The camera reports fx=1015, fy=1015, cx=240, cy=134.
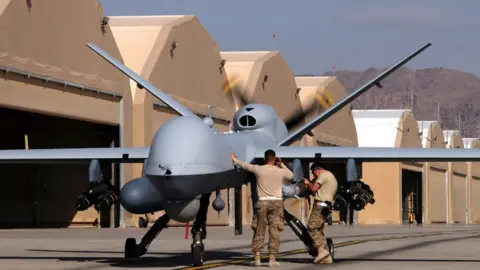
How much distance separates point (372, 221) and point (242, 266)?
200 ft

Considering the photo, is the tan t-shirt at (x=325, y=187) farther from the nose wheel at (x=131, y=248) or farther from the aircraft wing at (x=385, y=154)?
the nose wheel at (x=131, y=248)

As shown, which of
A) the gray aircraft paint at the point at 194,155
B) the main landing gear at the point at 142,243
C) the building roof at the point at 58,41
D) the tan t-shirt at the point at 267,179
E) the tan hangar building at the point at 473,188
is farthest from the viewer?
the tan hangar building at the point at 473,188

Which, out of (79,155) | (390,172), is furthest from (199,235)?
(390,172)

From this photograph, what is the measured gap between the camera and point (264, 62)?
206ft

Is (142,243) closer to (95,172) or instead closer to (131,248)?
(131,248)

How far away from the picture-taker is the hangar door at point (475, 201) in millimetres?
109356

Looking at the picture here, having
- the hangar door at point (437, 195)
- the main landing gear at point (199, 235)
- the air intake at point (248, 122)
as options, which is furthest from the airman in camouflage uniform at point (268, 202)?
the hangar door at point (437, 195)

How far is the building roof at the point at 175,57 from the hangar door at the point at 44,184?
14.1 ft

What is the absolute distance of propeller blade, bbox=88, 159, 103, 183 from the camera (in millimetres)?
21312

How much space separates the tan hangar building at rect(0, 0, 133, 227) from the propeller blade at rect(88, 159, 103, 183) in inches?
669

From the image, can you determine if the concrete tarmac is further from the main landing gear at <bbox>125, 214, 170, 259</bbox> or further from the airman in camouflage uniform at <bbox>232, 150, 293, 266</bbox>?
the airman in camouflage uniform at <bbox>232, 150, 293, 266</bbox>

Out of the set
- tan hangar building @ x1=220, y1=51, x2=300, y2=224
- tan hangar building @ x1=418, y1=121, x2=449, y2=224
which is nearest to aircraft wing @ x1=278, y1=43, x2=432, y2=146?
tan hangar building @ x1=220, y1=51, x2=300, y2=224

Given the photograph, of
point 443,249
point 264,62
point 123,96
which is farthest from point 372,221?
point 443,249

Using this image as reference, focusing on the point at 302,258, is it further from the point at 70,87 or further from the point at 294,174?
the point at 70,87
